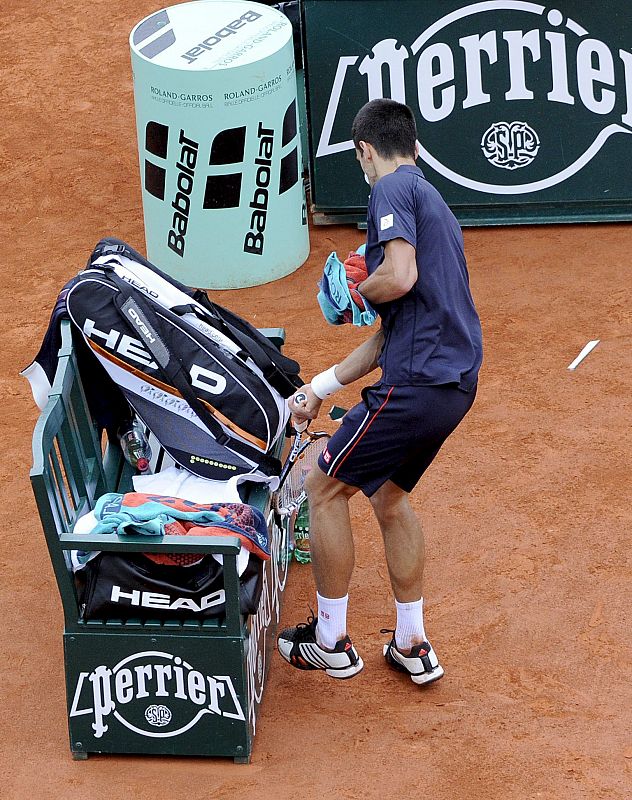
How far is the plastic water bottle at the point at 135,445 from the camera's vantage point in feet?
16.8

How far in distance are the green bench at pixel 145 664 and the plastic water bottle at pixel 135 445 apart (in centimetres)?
49

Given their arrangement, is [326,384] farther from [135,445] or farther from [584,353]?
[584,353]

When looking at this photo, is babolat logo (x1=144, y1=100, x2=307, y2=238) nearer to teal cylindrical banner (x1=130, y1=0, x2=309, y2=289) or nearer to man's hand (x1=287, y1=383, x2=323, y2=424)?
teal cylindrical banner (x1=130, y1=0, x2=309, y2=289)

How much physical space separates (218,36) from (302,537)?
3628 millimetres

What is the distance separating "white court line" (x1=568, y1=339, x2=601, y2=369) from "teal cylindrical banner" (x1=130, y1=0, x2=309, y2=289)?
204 cm

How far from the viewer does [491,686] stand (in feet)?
16.1

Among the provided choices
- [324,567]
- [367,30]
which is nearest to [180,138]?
[367,30]

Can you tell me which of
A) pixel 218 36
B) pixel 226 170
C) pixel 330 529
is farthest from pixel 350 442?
pixel 218 36

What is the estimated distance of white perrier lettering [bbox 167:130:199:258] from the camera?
299 inches

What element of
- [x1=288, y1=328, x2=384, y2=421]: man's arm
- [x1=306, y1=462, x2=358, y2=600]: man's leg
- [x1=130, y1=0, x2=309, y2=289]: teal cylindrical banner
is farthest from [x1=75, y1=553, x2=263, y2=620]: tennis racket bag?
[x1=130, y1=0, x2=309, y2=289]: teal cylindrical banner

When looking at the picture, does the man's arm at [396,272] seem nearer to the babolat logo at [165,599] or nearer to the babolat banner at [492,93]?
the babolat logo at [165,599]

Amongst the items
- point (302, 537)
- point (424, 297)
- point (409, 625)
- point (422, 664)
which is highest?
point (424, 297)

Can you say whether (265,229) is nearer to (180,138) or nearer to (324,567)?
(180,138)

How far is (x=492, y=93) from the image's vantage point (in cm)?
816
